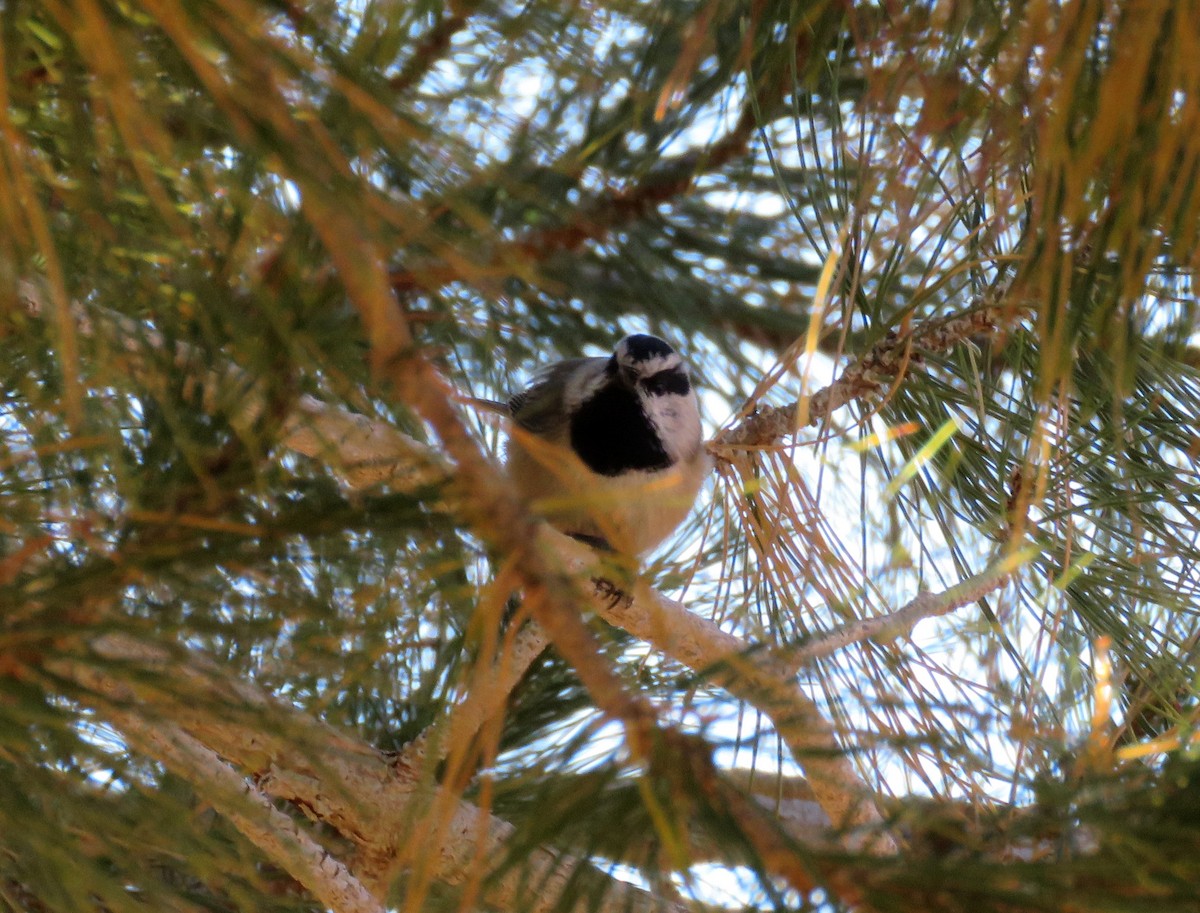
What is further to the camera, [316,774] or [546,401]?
[546,401]

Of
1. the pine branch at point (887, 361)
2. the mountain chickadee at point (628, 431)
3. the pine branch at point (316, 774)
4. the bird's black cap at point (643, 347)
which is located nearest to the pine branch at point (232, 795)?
the pine branch at point (316, 774)

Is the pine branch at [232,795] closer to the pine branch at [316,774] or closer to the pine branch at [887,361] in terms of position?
the pine branch at [316,774]

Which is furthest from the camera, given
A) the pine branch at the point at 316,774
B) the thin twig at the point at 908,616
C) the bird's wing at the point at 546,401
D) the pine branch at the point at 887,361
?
the bird's wing at the point at 546,401

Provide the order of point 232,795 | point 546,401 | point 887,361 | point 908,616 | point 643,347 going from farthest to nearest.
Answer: point 546,401, point 643,347, point 887,361, point 908,616, point 232,795

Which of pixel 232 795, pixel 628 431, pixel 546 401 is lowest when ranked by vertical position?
pixel 232 795

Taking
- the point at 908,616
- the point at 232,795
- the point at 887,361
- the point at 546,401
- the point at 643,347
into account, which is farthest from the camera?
the point at 546,401

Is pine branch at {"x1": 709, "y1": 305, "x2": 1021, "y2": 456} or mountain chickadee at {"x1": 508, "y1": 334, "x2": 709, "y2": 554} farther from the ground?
mountain chickadee at {"x1": 508, "y1": 334, "x2": 709, "y2": 554}

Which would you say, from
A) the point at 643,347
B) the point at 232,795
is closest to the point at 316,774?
the point at 232,795

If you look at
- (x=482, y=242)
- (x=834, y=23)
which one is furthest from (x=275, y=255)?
(x=834, y=23)

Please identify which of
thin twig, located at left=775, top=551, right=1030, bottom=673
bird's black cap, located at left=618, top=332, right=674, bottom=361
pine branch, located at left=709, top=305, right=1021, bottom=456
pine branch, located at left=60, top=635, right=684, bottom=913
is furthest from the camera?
bird's black cap, located at left=618, top=332, right=674, bottom=361

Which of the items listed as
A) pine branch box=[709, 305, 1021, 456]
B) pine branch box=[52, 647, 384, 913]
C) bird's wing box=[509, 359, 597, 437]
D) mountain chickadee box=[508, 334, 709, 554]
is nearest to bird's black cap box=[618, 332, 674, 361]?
mountain chickadee box=[508, 334, 709, 554]

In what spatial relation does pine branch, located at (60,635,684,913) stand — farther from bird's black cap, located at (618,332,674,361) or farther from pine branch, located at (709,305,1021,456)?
bird's black cap, located at (618,332,674,361)

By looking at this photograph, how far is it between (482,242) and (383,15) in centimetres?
16

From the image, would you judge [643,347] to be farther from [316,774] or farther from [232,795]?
[232,795]
